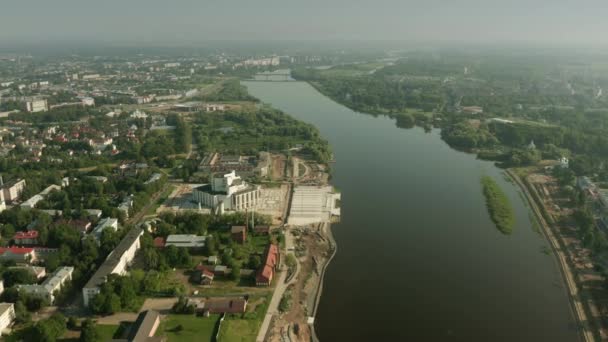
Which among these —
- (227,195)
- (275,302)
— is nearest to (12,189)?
(227,195)

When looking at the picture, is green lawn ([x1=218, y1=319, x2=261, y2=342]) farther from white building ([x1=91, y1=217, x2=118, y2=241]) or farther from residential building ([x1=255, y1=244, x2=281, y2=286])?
white building ([x1=91, y1=217, x2=118, y2=241])

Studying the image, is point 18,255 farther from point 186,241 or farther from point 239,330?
point 239,330

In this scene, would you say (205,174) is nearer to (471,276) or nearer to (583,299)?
(471,276)

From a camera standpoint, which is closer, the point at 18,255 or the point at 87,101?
the point at 18,255

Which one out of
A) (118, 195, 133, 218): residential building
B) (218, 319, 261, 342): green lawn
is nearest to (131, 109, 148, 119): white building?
(118, 195, 133, 218): residential building

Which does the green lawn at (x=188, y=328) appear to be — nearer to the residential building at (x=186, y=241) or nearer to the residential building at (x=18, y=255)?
the residential building at (x=186, y=241)

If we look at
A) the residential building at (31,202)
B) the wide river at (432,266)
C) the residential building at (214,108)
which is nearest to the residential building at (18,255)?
the residential building at (31,202)
